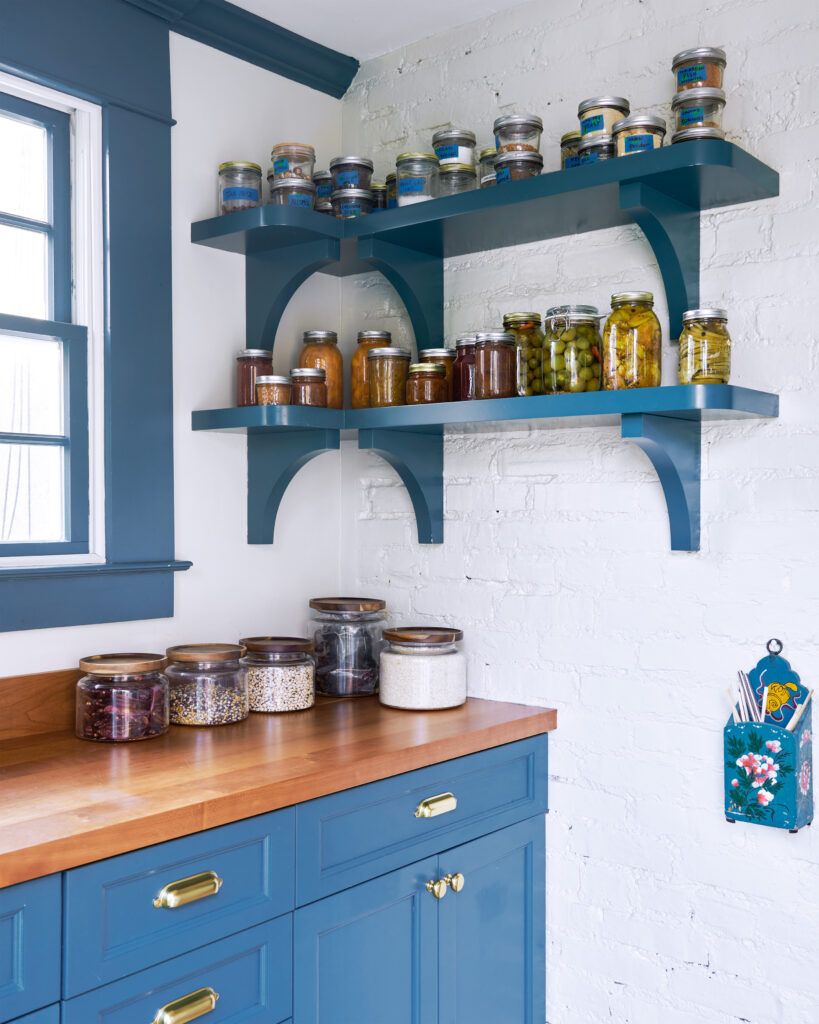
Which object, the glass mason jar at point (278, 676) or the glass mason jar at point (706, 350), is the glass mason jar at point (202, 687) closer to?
the glass mason jar at point (278, 676)

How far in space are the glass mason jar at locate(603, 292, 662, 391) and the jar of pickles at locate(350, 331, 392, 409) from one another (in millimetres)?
621

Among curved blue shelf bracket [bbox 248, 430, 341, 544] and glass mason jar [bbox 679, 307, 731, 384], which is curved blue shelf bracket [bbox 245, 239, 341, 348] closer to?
curved blue shelf bracket [bbox 248, 430, 341, 544]

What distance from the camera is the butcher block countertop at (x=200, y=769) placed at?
4.87 feet

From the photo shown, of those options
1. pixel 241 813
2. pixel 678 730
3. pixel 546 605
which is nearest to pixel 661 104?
pixel 546 605

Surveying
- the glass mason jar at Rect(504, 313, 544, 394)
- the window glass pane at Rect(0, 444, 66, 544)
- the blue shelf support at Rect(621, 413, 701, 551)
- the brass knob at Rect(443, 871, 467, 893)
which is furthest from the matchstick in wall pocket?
the window glass pane at Rect(0, 444, 66, 544)

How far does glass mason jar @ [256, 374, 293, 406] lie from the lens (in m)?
2.35

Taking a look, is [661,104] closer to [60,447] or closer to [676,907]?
[60,447]

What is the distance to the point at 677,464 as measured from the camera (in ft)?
6.89

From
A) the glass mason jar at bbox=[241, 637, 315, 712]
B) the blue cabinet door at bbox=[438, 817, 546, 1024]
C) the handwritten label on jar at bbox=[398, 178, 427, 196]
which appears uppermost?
the handwritten label on jar at bbox=[398, 178, 427, 196]

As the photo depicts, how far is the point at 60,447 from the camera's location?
2.24m

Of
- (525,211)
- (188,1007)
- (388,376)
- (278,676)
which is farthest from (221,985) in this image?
(525,211)

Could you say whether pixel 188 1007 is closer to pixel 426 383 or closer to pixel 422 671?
pixel 422 671

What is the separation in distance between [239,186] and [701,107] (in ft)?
3.41

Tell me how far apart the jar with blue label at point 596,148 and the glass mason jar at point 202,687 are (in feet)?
4.15
